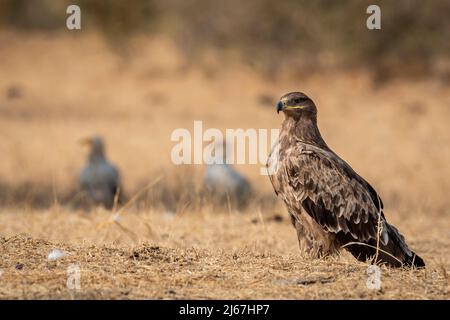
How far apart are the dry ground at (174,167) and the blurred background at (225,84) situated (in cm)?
7

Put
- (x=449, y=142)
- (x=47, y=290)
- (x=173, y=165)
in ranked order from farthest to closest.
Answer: (x=449, y=142) < (x=173, y=165) < (x=47, y=290)

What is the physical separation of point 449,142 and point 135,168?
6.74 meters

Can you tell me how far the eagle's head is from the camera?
22.7ft

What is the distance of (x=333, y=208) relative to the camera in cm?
646

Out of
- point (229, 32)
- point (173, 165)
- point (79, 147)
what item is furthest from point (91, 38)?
point (173, 165)

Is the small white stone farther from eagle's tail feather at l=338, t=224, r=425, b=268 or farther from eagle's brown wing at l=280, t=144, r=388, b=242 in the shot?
eagle's tail feather at l=338, t=224, r=425, b=268

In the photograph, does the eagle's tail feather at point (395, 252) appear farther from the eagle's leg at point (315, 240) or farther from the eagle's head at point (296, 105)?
the eagle's head at point (296, 105)

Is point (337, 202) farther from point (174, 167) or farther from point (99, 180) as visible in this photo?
point (174, 167)

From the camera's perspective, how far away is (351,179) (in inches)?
258

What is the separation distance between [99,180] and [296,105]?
538 cm

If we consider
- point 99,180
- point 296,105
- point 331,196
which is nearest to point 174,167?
point 99,180

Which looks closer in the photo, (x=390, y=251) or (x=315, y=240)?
(x=390, y=251)

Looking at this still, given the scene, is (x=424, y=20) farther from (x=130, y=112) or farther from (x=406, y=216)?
(x=406, y=216)

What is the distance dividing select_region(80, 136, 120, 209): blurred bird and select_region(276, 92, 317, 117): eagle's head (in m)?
4.97
